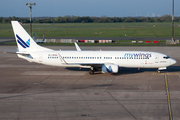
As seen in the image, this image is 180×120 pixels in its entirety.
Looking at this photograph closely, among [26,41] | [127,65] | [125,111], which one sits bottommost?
[125,111]

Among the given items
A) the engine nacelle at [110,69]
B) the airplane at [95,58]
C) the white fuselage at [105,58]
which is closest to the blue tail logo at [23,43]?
the airplane at [95,58]

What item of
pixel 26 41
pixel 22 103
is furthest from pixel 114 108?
pixel 26 41

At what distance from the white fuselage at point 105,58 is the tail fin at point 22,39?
1.27 meters

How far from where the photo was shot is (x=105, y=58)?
37031 millimetres

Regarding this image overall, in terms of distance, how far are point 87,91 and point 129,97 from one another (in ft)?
17.3

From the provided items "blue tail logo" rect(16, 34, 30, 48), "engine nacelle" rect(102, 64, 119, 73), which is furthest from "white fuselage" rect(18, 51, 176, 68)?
"engine nacelle" rect(102, 64, 119, 73)

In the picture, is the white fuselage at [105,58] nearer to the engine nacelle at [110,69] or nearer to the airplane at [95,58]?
the airplane at [95,58]

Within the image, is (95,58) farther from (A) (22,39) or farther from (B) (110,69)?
(A) (22,39)

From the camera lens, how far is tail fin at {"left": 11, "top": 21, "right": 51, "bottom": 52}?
37713mm

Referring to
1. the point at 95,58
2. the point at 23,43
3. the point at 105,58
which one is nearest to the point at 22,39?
the point at 23,43

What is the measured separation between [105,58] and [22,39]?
45.9 ft

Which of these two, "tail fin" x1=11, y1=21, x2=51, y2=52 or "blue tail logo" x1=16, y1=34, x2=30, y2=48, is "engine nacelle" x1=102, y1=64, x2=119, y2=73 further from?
"blue tail logo" x1=16, y1=34, x2=30, y2=48

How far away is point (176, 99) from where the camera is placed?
81.4 ft

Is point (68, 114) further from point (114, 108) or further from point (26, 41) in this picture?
point (26, 41)
